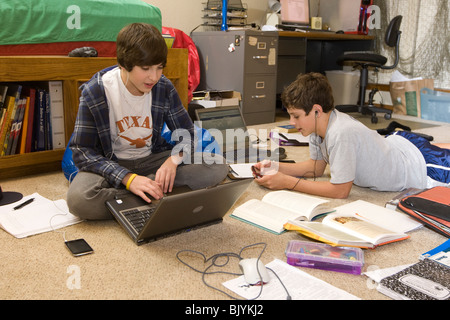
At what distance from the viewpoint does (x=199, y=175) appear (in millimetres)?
1779

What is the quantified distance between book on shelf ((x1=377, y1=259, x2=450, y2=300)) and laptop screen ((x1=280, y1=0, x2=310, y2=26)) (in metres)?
3.19

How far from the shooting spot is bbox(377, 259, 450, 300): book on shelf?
1058 mm

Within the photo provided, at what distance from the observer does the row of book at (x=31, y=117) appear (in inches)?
78.9

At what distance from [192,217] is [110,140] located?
48 centimetres

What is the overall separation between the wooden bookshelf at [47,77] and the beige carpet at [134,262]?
70cm

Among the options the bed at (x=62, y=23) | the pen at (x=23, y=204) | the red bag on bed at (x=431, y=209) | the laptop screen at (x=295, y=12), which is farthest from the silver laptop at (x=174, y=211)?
the laptop screen at (x=295, y=12)

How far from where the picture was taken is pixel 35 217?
1.55m

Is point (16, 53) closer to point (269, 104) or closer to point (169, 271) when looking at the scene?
point (169, 271)

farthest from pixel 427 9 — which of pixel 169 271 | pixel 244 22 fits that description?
pixel 169 271

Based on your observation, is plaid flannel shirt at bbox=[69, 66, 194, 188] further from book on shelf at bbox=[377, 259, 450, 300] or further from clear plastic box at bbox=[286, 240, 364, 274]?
book on shelf at bbox=[377, 259, 450, 300]

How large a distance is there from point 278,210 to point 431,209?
527 mm

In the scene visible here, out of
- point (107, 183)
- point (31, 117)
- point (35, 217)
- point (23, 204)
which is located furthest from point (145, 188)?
point (31, 117)

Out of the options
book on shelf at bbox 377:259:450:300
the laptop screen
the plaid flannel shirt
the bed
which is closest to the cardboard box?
the bed

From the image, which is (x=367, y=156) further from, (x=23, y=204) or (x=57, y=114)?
(x=57, y=114)
